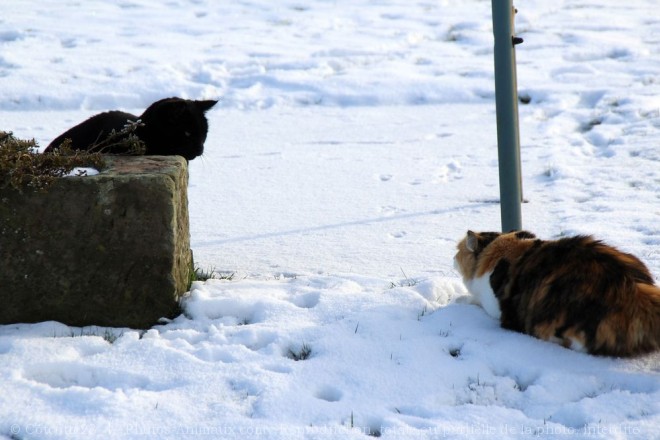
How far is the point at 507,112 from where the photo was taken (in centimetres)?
486

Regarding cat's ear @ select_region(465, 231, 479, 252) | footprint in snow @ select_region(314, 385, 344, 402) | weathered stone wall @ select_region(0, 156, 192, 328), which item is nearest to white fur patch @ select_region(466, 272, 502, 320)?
cat's ear @ select_region(465, 231, 479, 252)

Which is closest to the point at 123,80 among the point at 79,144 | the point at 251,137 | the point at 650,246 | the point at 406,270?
the point at 251,137

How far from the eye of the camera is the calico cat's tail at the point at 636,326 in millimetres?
3203

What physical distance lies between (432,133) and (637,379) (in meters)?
5.41

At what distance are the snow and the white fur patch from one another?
65 millimetres

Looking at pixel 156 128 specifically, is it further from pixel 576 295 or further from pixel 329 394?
pixel 576 295

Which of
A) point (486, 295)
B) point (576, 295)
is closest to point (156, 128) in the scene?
point (486, 295)

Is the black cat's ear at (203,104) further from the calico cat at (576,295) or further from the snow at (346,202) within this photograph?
the calico cat at (576,295)

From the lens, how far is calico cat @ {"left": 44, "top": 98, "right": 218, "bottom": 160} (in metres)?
4.97

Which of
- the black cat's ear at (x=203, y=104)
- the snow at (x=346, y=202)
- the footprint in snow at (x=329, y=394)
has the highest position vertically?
the black cat's ear at (x=203, y=104)

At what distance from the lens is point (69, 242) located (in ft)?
12.2

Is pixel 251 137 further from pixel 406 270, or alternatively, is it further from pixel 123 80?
pixel 406 270

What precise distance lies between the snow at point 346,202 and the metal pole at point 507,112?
1.70ft

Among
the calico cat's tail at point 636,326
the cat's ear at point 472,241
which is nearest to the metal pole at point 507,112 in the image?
the cat's ear at point 472,241
